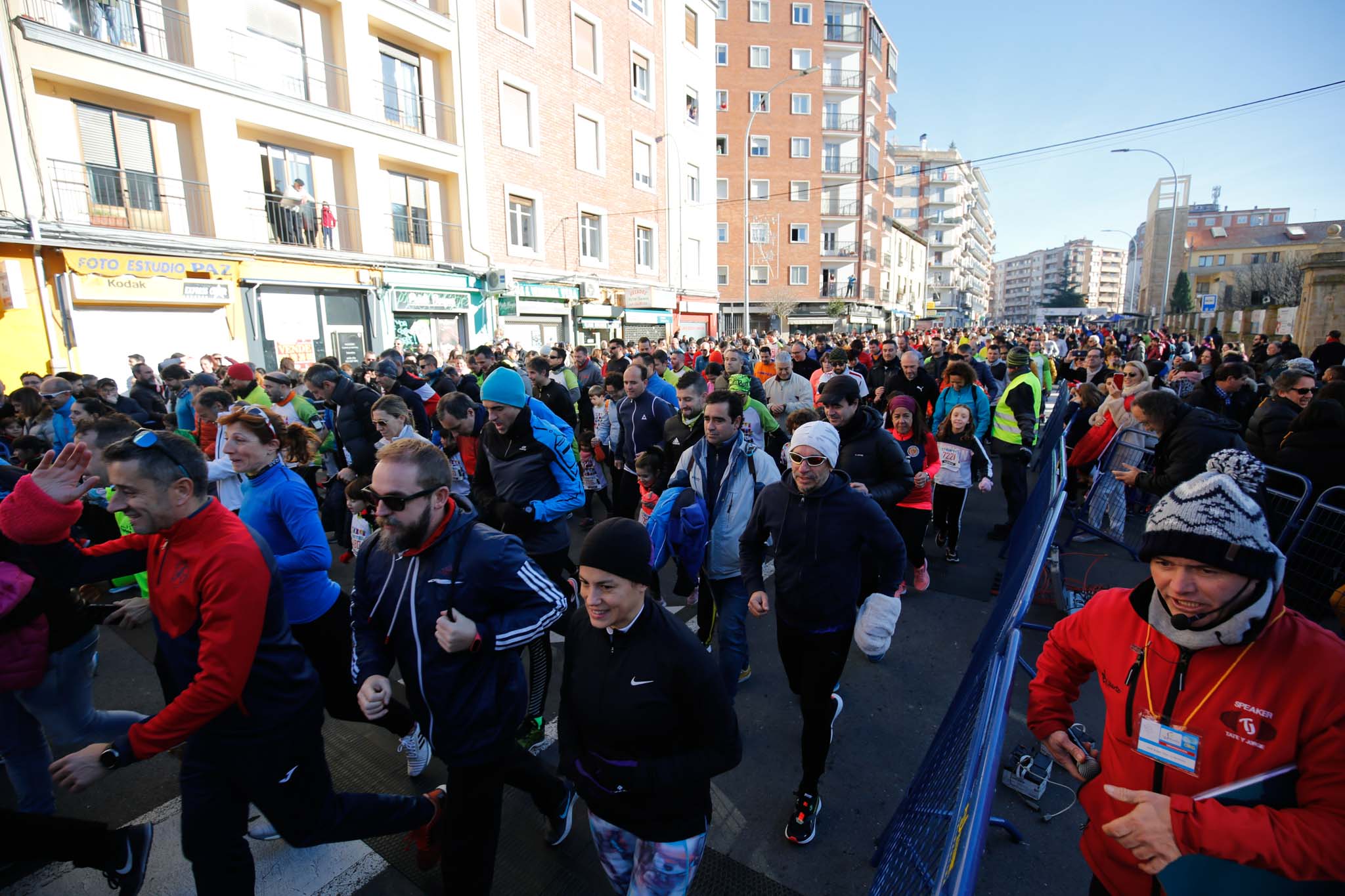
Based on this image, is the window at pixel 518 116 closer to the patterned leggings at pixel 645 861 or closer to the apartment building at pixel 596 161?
the apartment building at pixel 596 161

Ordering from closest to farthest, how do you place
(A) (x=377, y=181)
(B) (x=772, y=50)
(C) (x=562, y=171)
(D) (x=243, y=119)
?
(D) (x=243, y=119) → (A) (x=377, y=181) → (C) (x=562, y=171) → (B) (x=772, y=50)

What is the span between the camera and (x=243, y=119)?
46.0 feet

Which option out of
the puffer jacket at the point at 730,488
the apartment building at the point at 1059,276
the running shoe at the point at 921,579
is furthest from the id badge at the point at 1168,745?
the apartment building at the point at 1059,276

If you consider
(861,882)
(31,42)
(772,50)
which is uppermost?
(772,50)

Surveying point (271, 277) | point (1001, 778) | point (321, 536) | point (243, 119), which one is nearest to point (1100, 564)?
point (1001, 778)

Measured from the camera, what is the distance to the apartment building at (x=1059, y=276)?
159 m

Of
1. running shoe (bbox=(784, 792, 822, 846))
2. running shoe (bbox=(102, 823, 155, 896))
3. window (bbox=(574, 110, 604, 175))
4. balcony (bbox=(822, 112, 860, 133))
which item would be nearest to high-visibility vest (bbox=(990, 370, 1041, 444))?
running shoe (bbox=(784, 792, 822, 846))

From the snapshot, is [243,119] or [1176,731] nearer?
[1176,731]

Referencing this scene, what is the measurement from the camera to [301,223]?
15523mm

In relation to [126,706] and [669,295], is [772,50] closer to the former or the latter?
[669,295]

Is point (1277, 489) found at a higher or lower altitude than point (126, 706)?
higher

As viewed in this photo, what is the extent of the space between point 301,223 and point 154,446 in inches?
644

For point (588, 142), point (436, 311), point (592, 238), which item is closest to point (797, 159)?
point (588, 142)

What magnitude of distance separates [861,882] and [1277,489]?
4.94 meters
